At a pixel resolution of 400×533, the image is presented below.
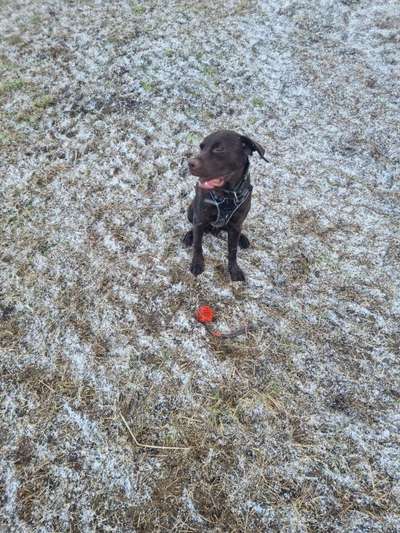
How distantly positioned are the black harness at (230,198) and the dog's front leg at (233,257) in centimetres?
26

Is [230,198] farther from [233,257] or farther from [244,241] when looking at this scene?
[244,241]

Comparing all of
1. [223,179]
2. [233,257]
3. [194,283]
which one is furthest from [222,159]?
[194,283]

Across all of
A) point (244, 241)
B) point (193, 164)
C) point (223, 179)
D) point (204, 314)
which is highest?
point (193, 164)

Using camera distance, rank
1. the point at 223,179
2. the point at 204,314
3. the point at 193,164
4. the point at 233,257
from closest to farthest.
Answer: the point at 193,164, the point at 223,179, the point at 204,314, the point at 233,257

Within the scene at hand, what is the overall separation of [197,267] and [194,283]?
148mm

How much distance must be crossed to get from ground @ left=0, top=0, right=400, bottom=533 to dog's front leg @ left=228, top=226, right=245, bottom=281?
93 millimetres

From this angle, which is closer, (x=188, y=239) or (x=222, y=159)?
(x=222, y=159)

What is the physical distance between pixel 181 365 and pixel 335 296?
60.2 inches

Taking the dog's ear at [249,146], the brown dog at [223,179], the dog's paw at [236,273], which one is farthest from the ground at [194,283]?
A: the dog's ear at [249,146]

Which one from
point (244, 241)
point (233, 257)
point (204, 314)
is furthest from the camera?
point (244, 241)

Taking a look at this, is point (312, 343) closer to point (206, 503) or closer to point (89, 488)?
point (206, 503)

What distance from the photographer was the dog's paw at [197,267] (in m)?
3.60

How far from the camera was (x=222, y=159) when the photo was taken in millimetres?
2891

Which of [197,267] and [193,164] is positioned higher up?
[193,164]
